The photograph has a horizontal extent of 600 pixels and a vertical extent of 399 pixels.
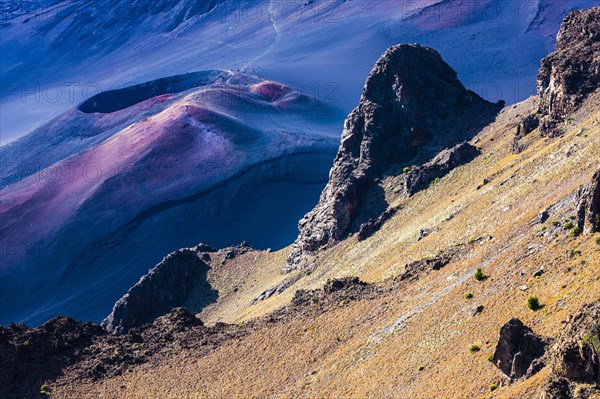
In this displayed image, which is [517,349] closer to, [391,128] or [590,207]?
[590,207]

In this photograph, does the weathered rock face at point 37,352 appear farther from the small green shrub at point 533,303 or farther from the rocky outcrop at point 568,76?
the rocky outcrop at point 568,76

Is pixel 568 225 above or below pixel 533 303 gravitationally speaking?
above

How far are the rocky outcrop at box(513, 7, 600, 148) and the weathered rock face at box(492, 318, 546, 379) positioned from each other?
1309 inches

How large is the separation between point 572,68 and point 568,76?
1139 millimetres

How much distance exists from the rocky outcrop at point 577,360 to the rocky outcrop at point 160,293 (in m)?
61.1

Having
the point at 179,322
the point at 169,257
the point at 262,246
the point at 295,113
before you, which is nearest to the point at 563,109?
the point at 179,322

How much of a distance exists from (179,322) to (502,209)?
2366cm

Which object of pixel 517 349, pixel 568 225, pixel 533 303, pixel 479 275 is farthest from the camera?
pixel 479 275

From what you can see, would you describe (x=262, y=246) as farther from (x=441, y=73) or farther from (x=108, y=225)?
(x=441, y=73)

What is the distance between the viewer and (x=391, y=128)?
88.8 metres

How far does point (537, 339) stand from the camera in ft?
122

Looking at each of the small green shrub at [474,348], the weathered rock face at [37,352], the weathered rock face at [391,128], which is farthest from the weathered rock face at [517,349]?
the weathered rock face at [391,128]

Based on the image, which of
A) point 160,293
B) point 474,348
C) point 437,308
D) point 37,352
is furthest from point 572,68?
point 160,293

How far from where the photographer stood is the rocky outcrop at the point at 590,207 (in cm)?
4344
